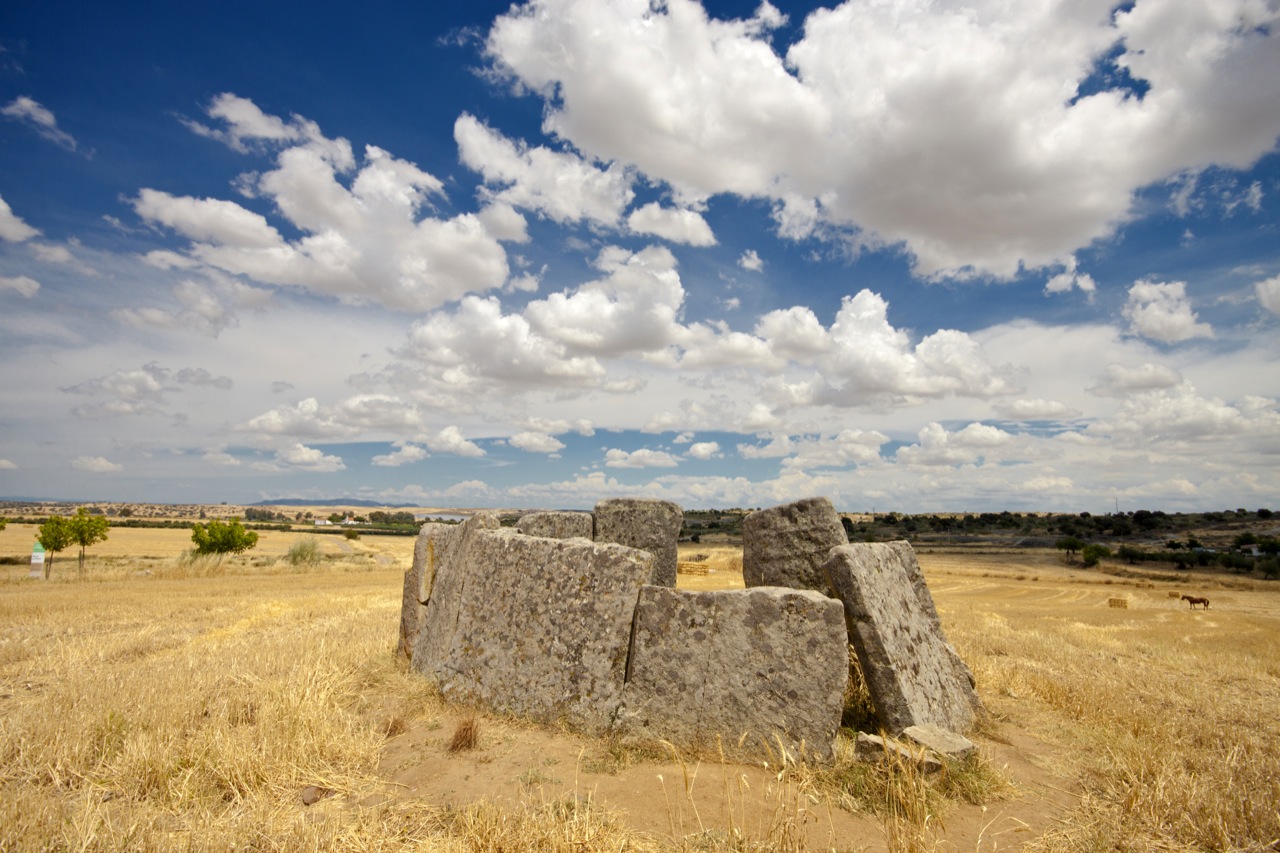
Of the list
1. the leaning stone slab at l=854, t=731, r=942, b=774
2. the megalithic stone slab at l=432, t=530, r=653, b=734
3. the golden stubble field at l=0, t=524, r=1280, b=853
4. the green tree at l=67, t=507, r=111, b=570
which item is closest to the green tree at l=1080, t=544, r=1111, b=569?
the golden stubble field at l=0, t=524, r=1280, b=853

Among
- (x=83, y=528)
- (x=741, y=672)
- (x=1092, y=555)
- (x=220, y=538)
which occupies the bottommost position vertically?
(x=1092, y=555)

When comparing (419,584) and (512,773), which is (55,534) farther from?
(512,773)

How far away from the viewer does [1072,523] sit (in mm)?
89125

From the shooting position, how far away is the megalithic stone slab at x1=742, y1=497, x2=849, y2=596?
8.75 meters

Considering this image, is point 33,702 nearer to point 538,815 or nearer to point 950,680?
point 538,815

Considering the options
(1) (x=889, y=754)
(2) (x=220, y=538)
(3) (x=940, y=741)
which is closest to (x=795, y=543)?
(3) (x=940, y=741)

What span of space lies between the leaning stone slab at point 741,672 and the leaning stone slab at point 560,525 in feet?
12.4

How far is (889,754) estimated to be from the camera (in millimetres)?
5387

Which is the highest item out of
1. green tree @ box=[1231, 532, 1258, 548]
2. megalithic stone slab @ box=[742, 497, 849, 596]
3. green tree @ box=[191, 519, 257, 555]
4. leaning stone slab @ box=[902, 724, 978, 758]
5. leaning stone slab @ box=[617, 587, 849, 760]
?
megalithic stone slab @ box=[742, 497, 849, 596]

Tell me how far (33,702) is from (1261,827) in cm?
1164

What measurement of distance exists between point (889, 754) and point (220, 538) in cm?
4374

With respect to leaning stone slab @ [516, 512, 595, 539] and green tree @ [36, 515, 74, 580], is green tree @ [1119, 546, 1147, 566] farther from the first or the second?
green tree @ [36, 515, 74, 580]

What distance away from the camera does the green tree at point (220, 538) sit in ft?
128

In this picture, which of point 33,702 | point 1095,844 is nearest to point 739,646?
point 1095,844
